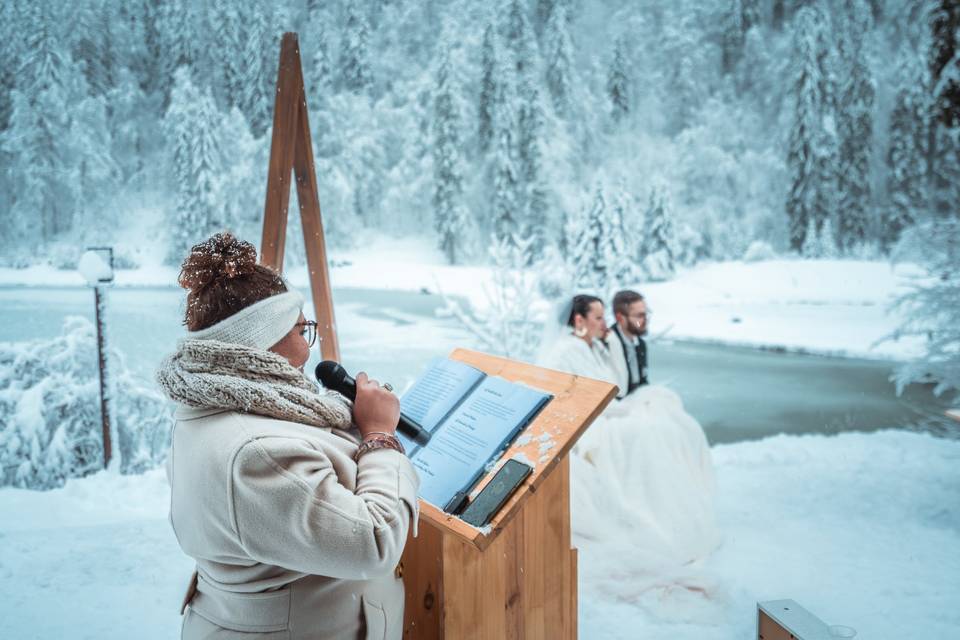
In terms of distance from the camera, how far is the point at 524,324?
524cm

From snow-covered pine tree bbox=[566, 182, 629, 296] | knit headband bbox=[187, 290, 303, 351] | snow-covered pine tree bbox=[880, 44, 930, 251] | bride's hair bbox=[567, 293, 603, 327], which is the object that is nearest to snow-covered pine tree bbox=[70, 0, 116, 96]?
bride's hair bbox=[567, 293, 603, 327]

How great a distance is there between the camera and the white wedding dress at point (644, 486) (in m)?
2.48

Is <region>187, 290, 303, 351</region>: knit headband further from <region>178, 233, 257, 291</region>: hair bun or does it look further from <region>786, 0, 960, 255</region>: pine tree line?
<region>786, 0, 960, 255</region>: pine tree line

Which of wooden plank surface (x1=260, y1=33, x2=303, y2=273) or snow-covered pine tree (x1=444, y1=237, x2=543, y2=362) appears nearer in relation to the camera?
wooden plank surface (x1=260, y1=33, x2=303, y2=273)

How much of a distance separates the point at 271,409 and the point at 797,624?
4.18 ft

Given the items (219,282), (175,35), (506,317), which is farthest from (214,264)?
(506,317)

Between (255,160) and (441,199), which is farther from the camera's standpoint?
(441,199)

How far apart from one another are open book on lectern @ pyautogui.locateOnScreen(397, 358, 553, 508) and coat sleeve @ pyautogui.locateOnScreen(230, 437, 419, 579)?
42 cm

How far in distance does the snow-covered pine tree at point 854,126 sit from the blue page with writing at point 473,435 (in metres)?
6.46

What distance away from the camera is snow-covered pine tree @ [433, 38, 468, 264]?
5992mm

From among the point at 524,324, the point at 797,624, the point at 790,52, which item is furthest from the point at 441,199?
the point at 797,624

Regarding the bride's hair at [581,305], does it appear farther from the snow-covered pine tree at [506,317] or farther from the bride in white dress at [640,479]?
the snow-covered pine tree at [506,317]

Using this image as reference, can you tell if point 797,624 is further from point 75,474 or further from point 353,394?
point 75,474

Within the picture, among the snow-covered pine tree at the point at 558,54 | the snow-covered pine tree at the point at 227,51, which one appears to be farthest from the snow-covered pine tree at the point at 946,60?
the snow-covered pine tree at the point at 227,51
